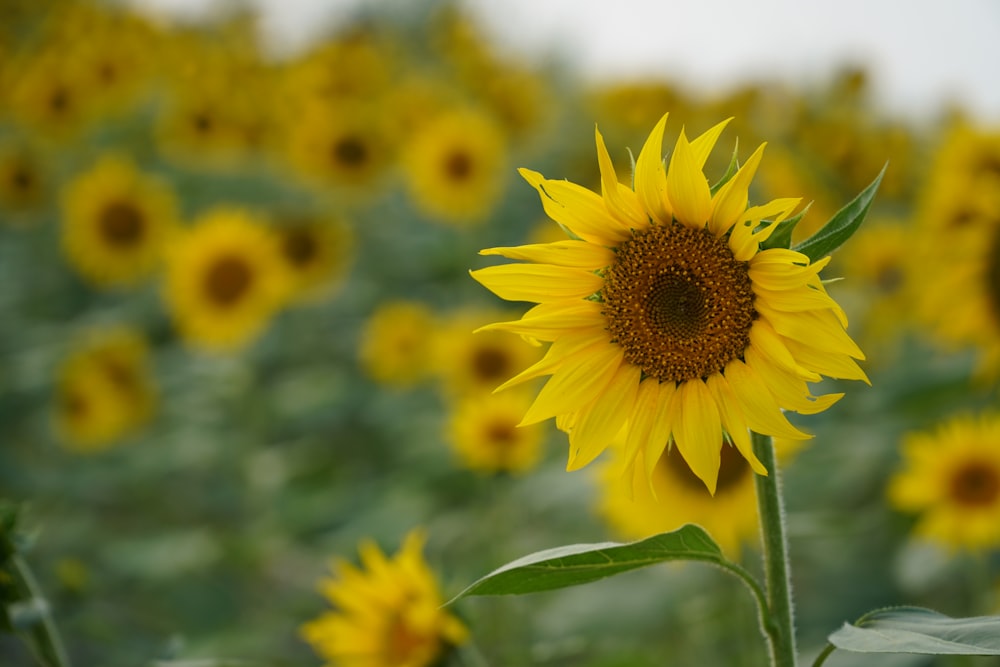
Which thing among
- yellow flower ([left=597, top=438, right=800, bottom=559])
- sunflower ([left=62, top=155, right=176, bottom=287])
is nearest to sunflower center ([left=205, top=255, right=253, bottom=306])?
sunflower ([left=62, top=155, right=176, bottom=287])

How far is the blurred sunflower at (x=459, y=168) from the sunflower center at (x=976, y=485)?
10.3 feet

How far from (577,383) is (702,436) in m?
0.15

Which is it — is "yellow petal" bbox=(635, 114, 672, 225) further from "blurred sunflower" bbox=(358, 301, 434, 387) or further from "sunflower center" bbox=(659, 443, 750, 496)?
"blurred sunflower" bbox=(358, 301, 434, 387)

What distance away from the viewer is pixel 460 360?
12.9 feet

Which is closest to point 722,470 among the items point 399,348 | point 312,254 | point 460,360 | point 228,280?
point 460,360

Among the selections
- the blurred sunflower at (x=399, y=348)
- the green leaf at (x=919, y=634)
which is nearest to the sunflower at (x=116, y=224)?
the blurred sunflower at (x=399, y=348)

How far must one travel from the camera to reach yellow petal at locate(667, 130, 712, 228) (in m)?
1.07

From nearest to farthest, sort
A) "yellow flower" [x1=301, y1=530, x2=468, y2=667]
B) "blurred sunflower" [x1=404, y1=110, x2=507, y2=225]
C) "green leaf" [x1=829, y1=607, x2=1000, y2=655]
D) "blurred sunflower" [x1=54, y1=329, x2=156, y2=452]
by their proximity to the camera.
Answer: "green leaf" [x1=829, y1=607, x2=1000, y2=655] → "yellow flower" [x1=301, y1=530, x2=468, y2=667] → "blurred sunflower" [x1=54, y1=329, x2=156, y2=452] → "blurred sunflower" [x1=404, y1=110, x2=507, y2=225]

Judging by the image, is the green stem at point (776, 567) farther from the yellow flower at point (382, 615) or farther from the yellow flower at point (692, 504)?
the yellow flower at point (692, 504)

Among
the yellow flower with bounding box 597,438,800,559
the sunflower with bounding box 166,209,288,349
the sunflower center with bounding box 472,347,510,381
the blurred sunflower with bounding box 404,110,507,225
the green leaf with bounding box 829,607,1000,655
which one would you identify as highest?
the blurred sunflower with bounding box 404,110,507,225

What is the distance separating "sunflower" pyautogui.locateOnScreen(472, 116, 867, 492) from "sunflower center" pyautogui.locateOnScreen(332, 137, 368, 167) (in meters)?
4.53

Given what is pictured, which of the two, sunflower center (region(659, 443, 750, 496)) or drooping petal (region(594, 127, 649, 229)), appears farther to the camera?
sunflower center (region(659, 443, 750, 496))

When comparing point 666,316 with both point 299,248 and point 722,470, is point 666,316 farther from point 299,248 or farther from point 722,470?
point 299,248

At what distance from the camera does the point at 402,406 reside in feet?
15.1
